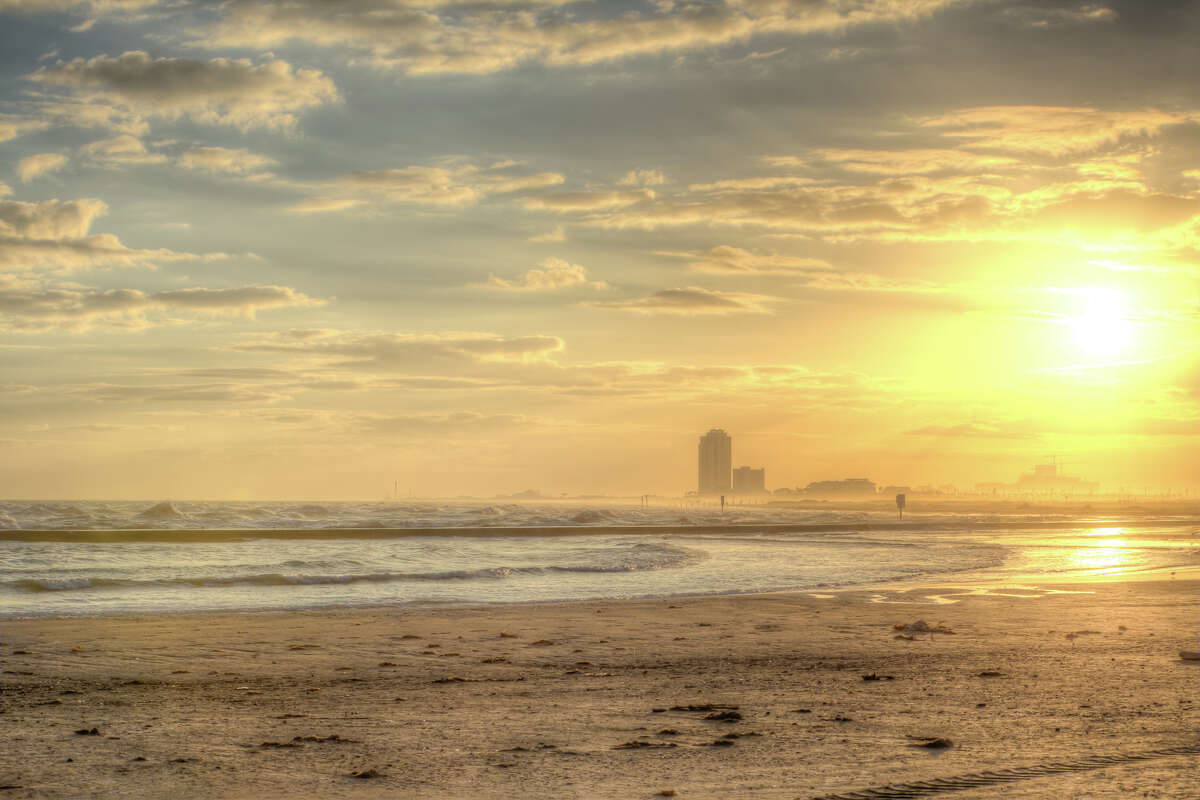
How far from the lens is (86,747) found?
7281mm

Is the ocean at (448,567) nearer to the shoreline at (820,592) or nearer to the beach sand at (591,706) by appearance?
the shoreline at (820,592)

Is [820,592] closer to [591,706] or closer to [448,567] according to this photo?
[448,567]

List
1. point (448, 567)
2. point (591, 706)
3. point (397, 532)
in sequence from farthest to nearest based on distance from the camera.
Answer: point (397, 532) → point (448, 567) → point (591, 706)

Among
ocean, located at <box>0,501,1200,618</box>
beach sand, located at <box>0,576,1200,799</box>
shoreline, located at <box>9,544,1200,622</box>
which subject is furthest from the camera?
ocean, located at <box>0,501,1200,618</box>

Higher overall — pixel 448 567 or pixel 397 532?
pixel 448 567

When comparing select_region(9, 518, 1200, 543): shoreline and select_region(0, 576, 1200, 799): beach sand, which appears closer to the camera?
select_region(0, 576, 1200, 799): beach sand

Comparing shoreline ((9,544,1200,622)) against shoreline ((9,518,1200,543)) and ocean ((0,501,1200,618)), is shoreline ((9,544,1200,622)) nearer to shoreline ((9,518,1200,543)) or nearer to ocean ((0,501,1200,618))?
ocean ((0,501,1200,618))

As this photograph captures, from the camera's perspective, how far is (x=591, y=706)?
897cm

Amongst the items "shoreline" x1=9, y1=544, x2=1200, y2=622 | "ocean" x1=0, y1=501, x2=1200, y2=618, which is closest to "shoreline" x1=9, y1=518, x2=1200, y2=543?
"ocean" x1=0, y1=501, x2=1200, y2=618

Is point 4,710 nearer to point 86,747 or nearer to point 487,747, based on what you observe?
point 86,747

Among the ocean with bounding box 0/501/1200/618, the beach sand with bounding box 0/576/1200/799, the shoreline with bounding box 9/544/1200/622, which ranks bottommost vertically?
the ocean with bounding box 0/501/1200/618

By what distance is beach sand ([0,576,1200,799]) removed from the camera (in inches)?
251

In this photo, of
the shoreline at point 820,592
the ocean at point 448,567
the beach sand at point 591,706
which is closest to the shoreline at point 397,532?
the ocean at point 448,567

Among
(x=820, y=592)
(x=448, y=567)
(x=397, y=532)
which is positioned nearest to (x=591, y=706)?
(x=820, y=592)
